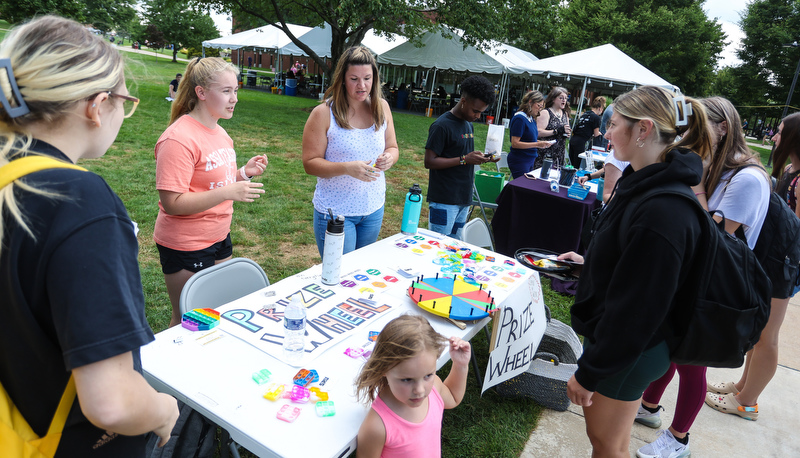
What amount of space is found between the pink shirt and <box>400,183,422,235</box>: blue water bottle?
146cm

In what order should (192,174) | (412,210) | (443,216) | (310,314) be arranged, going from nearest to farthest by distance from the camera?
(310,314) → (192,174) → (412,210) → (443,216)

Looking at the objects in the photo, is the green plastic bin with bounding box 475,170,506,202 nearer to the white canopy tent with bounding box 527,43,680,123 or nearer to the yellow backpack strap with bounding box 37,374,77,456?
the yellow backpack strap with bounding box 37,374,77,456

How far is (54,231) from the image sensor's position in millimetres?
737

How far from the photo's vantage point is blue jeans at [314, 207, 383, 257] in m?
2.72

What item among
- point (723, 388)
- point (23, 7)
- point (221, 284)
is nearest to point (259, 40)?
point (23, 7)

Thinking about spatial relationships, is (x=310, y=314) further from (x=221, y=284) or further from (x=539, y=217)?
(x=539, y=217)

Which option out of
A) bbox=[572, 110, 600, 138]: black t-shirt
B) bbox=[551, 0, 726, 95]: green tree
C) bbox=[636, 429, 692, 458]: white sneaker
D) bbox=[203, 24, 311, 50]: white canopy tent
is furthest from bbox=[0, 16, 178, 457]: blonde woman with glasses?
bbox=[551, 0, 726, 95]: green tree

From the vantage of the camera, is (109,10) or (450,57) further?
(109,10)

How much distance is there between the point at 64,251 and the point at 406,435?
1.11m

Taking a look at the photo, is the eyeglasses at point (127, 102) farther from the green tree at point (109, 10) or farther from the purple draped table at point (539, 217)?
the green tree at point (109, 10)

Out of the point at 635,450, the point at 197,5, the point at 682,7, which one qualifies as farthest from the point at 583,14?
the point at 635,450

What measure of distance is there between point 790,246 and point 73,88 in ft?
10.0

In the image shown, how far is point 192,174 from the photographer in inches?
84.7

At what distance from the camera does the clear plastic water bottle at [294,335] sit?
166 centimetres
